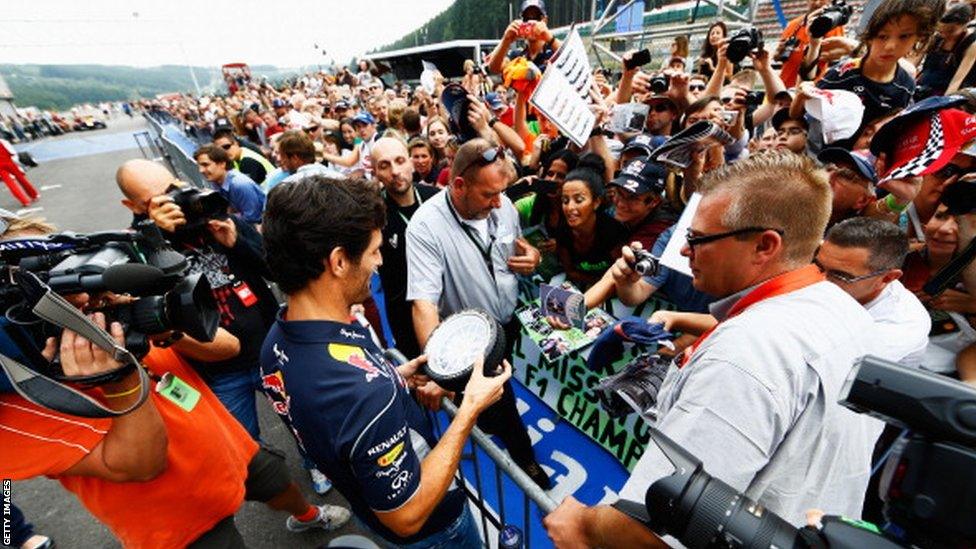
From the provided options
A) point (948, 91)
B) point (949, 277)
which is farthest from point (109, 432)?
point (948, 91)

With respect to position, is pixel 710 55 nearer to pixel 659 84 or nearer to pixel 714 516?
pixel 659 84

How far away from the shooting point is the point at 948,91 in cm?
429

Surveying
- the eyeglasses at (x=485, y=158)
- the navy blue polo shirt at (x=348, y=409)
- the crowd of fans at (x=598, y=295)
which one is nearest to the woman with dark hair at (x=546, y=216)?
the crowd of fans at (x=598, y=295)

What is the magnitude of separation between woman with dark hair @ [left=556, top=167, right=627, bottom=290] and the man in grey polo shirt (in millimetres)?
414

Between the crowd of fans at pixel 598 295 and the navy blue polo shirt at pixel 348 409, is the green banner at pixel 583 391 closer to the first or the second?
the crowd of fans at pixel 598 295

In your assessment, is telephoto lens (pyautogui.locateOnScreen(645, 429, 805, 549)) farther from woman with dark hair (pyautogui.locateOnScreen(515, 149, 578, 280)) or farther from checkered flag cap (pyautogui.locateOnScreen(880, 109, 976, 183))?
woman with dark hair (pyautogui.locateOnScreen(515, 149, 578, 280))

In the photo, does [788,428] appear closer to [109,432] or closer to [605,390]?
[605,390]

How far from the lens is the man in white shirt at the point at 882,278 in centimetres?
185

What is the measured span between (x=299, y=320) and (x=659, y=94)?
450 cm

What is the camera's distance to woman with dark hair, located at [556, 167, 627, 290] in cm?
305

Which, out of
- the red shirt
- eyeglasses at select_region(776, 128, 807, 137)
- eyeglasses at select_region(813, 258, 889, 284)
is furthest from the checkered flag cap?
the red shirt

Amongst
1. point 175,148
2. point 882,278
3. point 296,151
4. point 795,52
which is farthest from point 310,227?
point 175,148

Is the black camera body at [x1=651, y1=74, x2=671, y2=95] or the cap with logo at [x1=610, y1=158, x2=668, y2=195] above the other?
the black camera body at [x1=651, y1=74, x2=671, y2=95]

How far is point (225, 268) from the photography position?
2.75 metres
